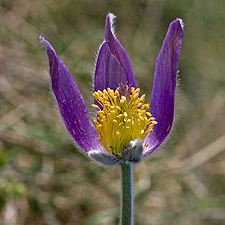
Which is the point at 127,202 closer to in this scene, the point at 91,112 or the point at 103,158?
the point at 103,158

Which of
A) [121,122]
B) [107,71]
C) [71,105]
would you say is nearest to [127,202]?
[121,122]

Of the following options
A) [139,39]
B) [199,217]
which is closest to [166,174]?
[199,217]

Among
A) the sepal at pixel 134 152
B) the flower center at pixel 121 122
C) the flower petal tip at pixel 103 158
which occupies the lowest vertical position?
the flower petal tip at pixel 103 158

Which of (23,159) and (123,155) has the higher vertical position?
(123,155)

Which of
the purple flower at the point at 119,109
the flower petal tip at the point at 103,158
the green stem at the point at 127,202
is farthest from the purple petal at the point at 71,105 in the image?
the green stem at the point at 127,202

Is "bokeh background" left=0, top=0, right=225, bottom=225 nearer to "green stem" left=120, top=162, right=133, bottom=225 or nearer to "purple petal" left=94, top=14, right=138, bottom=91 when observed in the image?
"purple petal" left=94, top=14, right=138, bottom=91

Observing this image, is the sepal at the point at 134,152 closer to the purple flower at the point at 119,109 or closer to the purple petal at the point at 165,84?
the purple flower at the point at 119,109

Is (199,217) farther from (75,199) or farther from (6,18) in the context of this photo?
(6,18)
